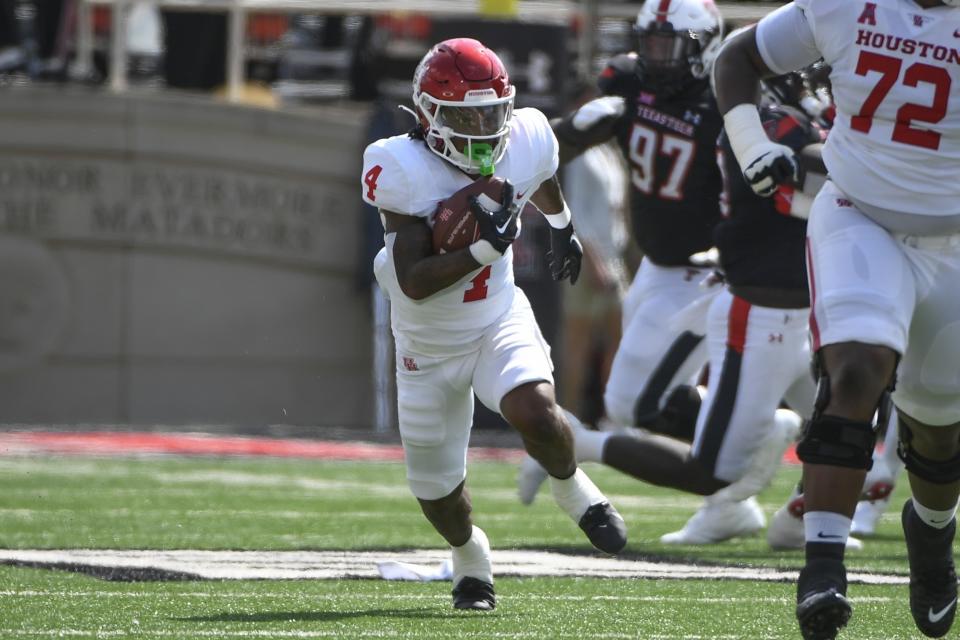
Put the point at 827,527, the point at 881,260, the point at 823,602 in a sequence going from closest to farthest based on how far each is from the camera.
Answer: the point at 823,602 < the point at 827,527 < the point at 881,260

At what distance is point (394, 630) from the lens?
171 inches

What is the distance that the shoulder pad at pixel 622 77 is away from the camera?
753 cm

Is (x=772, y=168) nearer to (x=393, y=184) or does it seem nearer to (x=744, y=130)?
(x=744, y=130)

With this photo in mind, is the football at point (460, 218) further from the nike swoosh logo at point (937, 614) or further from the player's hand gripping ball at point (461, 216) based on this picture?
the nike swoosh logo at point (937, 614)

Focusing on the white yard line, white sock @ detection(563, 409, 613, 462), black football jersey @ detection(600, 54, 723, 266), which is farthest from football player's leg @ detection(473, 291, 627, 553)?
black football jersey @ detection(600, 54, 723, 266)

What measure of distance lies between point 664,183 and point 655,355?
69 cm

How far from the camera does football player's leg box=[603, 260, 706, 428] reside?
735 centimetres

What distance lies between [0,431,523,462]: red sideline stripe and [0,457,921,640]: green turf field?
1.78 ft

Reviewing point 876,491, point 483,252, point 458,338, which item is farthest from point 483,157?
point 876,491

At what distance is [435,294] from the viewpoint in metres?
4.91

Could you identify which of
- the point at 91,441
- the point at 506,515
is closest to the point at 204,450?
the point at 91,441

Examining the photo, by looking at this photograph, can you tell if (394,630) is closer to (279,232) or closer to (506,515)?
(506,515)

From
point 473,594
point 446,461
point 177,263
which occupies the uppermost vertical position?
point 446,461

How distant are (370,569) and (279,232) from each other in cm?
793
